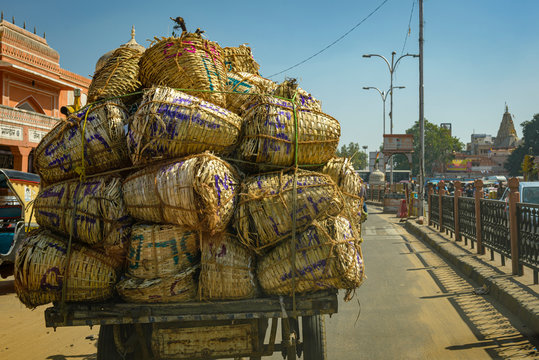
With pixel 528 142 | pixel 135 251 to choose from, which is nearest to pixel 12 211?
pixel 135 251

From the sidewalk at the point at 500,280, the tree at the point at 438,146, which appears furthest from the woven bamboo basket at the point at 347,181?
the tree at the point at 438,146

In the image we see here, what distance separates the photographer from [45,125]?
18422mm

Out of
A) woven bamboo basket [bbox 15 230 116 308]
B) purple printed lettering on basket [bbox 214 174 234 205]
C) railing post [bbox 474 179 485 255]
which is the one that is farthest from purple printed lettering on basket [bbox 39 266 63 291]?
railing post [bbox 474 179 485 255]

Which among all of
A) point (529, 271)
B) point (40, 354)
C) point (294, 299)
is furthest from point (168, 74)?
point (529, 271)

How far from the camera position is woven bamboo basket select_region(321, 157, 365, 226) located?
3447 mm

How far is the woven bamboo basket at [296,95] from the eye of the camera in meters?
3.20

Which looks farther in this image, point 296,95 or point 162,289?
point 296,95

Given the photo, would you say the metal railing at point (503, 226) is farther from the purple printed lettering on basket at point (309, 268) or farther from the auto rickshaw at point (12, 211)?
the auto rickshaw at point (12, 211)

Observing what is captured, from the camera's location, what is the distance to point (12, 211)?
7.63m

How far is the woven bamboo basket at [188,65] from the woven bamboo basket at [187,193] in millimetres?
687

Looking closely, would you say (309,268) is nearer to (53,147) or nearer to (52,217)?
(52,217)

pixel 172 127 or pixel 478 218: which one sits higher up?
pixel 172 127

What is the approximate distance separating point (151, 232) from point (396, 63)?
29301 millimetres

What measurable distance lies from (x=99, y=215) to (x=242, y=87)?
5.24 feet
